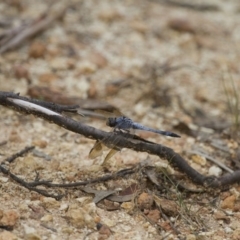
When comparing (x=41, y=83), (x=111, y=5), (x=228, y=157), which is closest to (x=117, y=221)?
(x=228, y=157)

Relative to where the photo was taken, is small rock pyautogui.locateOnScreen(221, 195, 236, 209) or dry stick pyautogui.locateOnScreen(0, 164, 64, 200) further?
small rock pyautogui.locateOnScreen(221, 195, 236, 209)

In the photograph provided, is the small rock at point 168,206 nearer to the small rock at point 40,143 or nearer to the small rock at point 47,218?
the small rock at point 47,218

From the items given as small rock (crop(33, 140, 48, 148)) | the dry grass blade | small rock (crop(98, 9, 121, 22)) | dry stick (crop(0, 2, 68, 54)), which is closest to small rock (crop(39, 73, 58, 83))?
dry stick (crop(0, 2, 68, 54))

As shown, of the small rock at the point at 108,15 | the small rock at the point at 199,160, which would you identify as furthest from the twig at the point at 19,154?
the small rock at the point at 108,15

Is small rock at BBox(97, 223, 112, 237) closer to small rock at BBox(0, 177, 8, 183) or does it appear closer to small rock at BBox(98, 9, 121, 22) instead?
small rock at BBox(0, 177, 8, 183)

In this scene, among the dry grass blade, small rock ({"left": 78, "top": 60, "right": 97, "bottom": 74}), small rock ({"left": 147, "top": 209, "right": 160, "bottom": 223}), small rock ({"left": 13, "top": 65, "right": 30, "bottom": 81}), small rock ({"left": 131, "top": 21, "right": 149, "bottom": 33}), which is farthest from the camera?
small rock ({"left": 131, "top": 21, "right": 149, "bottom": 33})

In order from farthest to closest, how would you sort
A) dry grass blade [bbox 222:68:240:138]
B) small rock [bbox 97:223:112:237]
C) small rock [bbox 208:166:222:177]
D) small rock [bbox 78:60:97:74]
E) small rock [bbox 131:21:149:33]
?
small rock [bbox 131:21:149:33]
small rock [bbox 78:60:97:74]
dry grass blade [bbox 222:68:240:138]
small rock [bbox 208:166:222:177]
small rock [bbox 97:223:112:237]

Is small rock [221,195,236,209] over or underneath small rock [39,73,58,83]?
over

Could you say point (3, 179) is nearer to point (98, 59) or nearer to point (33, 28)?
point (98, 59)
